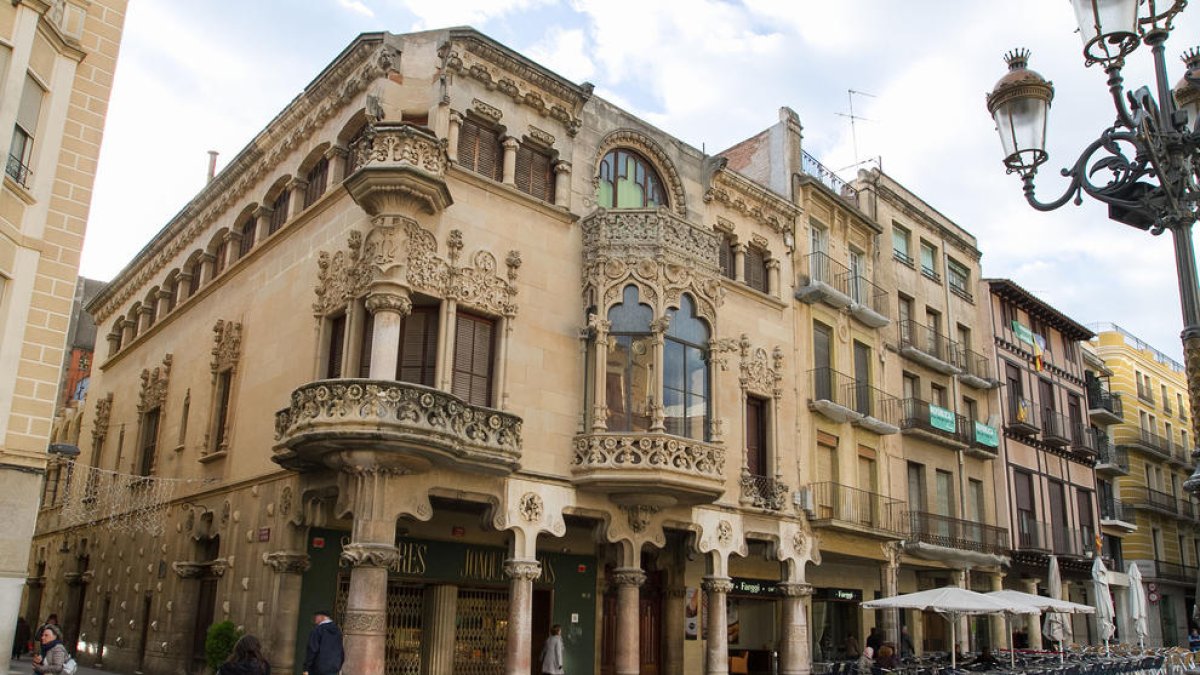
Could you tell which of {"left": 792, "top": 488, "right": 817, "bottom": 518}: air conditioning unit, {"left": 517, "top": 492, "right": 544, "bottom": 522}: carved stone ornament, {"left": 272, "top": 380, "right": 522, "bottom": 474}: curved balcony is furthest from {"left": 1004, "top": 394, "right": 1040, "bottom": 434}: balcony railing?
{"left": 272, "top": 380, "right": 522, "bottom": 474}: curved balcony

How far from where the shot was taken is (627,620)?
19188mm

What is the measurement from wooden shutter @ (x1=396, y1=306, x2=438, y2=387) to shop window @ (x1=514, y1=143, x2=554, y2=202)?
3.56 m

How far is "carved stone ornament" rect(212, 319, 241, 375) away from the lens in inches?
845

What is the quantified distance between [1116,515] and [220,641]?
36.6 m

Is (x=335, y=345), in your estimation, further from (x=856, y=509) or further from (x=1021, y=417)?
(x=1021, y=417)

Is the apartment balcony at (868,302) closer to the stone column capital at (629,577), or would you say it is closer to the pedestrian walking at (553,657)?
the stone column capital at (629,577)

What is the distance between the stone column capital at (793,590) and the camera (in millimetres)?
23000

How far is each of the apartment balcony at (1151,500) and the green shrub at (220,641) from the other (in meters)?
38.7

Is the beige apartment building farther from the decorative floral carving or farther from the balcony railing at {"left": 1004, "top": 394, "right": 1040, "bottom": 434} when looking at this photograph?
the balcony railing at {"left": 1004, "top": 394, "right": 1040, "bottom": 434}

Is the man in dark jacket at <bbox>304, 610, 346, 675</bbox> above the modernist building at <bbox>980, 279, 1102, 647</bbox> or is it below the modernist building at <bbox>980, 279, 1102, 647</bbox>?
below

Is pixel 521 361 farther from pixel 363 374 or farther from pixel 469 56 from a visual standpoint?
pixel 469 56

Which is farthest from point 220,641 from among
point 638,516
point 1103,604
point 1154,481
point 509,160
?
point 1154,481

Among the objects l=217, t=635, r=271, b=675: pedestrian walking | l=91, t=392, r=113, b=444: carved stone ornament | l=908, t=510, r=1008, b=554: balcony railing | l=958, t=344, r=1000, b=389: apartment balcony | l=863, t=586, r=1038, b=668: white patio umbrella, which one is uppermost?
l=958, t=344, r=1000, b=389: apartment balcony

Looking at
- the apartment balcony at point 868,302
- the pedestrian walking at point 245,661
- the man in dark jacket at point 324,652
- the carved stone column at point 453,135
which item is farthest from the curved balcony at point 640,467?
the apartment balcony at point 868,302
